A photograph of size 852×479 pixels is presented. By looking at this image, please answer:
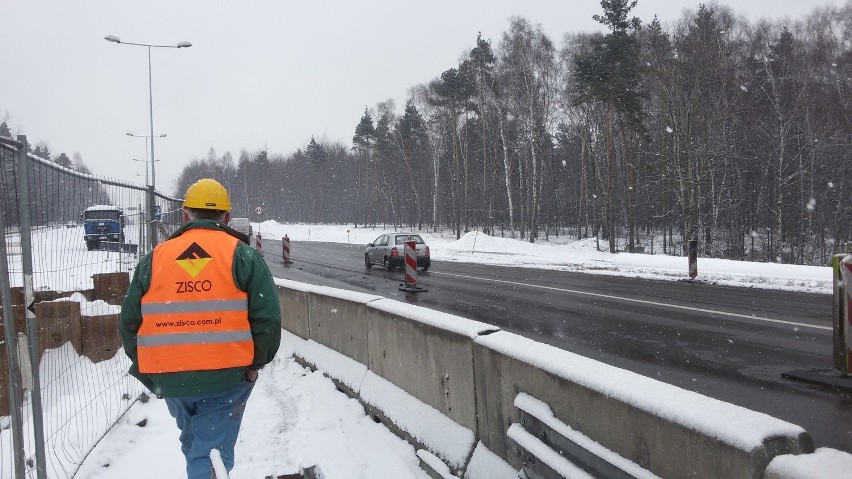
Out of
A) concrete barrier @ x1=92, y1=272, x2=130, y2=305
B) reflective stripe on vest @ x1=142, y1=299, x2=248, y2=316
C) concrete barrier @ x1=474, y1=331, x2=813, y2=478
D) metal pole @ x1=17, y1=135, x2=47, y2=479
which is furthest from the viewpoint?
concrete barrier @ x1=92, y1=272, x2=130, y2=305

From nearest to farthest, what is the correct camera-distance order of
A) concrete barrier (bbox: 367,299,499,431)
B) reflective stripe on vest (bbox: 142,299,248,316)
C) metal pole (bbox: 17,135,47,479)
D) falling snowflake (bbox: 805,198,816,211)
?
reflective stripe on vest (bbox: 142,299,248,316), metal pole (bbox: 17,135,47,479), concrete barrier (bbox: 367,299,499,431), falling snowflake (bbox: 805,198,816,211)

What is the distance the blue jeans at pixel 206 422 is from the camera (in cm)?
320

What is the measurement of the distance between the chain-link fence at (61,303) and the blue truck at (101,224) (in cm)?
2

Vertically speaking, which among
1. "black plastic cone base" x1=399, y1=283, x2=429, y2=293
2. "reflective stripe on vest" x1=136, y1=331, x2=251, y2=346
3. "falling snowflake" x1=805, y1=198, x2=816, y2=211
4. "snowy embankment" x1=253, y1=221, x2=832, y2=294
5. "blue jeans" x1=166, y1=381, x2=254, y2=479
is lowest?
"black plastic cone base" x1=399, y1=283, x2=429, y2=293

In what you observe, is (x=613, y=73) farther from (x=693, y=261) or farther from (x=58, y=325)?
(x=58, y=325)

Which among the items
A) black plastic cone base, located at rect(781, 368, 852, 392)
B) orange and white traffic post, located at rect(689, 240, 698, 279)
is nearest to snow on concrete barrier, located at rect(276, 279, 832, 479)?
black plastic cone base, located at rect(781, 368, 852, 392)

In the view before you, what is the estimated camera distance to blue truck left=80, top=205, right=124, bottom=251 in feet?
17.7

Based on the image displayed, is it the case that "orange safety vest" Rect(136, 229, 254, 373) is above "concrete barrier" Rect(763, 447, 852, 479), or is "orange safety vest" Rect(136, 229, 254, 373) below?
above

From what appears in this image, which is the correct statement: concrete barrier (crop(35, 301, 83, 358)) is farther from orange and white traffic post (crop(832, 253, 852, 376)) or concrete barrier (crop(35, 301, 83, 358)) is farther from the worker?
orange and white traffic post (crop(832, 253, 852, 376))

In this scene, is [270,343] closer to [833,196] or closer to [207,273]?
[207,273]

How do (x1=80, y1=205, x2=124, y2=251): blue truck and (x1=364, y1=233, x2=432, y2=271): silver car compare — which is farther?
(x1=364, y1=233, x2=432, y2=271): silver car

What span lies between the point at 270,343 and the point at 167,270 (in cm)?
69

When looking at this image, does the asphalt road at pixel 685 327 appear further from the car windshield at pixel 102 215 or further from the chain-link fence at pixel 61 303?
the car windshield at pixel 102 215

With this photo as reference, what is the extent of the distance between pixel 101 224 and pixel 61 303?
1490 mm
